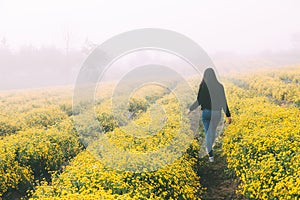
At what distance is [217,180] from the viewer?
976 cm

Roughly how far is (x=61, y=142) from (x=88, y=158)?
10.7 ft

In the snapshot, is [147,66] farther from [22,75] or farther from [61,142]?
[22,75]

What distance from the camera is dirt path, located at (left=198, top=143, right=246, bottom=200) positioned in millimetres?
8820

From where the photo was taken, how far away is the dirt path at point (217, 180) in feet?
28.9

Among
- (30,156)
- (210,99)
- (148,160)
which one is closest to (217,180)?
(210,99)

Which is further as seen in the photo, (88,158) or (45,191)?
(88,158)

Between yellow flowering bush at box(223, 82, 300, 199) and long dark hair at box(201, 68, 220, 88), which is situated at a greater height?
long dark hair at box(201, 68, 220, 88)

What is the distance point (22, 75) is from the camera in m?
75.4

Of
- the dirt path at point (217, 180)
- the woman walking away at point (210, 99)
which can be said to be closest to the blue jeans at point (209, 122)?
the woman walking away at point (210, 99)

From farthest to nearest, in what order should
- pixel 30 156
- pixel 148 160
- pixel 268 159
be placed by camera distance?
1. pixel 30 156
2. pixel 148 160
3. pixel 268 159

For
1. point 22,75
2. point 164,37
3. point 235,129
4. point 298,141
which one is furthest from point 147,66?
point 22,75

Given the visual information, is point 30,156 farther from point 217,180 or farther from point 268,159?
point 268,159

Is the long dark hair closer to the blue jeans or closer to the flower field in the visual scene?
the blue jeans

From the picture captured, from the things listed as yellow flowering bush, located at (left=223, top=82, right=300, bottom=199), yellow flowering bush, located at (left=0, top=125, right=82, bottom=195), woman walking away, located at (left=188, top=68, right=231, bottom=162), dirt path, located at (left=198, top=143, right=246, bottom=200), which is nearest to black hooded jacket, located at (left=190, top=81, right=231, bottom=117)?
woman walking away, located at (left=188, top=68, right=231, bottom=162)
